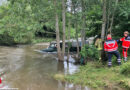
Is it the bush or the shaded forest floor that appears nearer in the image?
the shaded forest floor

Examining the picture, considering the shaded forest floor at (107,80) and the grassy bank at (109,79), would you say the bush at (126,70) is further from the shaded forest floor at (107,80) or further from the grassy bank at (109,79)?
the shaded forest floor at (107,80)

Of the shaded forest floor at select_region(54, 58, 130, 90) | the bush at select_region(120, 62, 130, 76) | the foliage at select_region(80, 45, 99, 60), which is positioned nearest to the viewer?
the shaded forest floor at select_region(54, 58, 130, 90)

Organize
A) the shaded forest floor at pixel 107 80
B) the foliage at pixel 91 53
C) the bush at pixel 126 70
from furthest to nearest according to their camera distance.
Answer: the foliage at pixel 91 53 < the bush at pixel 126 70 < the shaded forest floor at pixel 107 80

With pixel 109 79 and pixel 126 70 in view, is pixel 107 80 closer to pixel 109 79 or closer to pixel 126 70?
pixel 109 79

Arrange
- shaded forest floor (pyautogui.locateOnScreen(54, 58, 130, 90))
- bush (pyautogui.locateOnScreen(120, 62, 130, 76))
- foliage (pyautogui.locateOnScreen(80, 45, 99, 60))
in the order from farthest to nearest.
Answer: foliage (pyautogui.locateOnScreen(80, 45, 99, 60)) < bush (pyautogui.locateOnScreen(120, 62, 130, 76)) < shaded forest floor (pyautogui.locateOnScreen(54, 58, 130, 90))

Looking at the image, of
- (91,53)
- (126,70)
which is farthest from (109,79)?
(91,53)

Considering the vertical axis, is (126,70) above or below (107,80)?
above

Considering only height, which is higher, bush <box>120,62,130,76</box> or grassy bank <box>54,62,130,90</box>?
bush <box>120,62,130,76</box>

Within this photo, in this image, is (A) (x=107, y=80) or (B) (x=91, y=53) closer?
(A) (x=107, y=80)

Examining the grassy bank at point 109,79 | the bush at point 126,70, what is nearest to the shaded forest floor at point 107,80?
the grassy bank at point 109,79

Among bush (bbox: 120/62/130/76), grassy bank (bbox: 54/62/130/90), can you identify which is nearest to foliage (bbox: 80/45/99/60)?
grassy bank (bbox: 54/62/130/90)

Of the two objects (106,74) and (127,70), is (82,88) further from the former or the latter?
(127,70)

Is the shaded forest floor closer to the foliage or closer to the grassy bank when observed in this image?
the grassy bank

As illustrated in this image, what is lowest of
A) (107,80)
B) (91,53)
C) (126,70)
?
(107,80)
